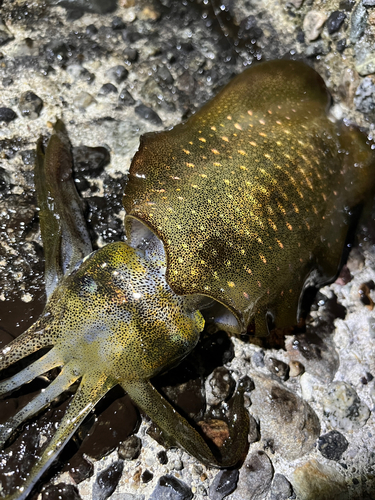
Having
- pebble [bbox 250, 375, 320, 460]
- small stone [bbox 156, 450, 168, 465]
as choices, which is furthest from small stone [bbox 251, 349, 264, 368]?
small stone [bbox 156, 450, 168, 465]

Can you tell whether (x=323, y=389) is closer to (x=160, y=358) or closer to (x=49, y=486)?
(x=160, y=358)

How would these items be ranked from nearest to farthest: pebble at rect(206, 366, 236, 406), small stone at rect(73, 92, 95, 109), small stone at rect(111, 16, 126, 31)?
1. pebble at rect(206, 366, 236, 406)
2. small stone at rect(73, 92, 95, 109)
3. small stone at rect(111, 16, 126, 31)

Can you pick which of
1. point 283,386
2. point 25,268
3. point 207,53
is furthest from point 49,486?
point 207,53

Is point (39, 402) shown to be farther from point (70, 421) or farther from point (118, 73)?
point (118, 73)

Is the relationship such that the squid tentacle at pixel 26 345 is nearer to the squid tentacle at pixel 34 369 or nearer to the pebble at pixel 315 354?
the squid tentacle at pixel 34 369

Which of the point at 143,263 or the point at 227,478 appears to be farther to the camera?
the point at 227,478

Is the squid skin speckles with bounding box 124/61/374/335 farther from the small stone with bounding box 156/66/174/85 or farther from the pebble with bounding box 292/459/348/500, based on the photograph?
the pebble with bounding box 292/459/348/500
